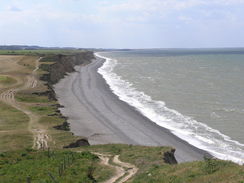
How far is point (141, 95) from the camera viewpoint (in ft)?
216

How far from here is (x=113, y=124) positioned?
44.5 meters

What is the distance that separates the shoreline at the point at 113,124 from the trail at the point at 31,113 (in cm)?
523

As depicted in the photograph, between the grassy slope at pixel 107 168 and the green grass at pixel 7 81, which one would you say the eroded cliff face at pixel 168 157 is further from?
the green grass at pixel 7 81

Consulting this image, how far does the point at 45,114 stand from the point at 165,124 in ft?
51.3

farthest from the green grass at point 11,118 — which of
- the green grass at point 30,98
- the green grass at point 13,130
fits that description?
the green grass at point 30,98

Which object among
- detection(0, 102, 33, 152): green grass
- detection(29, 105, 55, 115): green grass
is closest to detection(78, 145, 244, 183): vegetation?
detection(0, 102, 33, 152): green grass

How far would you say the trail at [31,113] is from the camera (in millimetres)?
30791

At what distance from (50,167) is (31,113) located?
22.3m

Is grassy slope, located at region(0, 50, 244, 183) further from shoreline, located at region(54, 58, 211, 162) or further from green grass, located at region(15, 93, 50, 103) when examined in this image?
green grass, located at region(15, 93, 50, 103)

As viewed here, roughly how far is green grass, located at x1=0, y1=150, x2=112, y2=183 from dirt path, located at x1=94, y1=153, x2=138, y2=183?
52cm

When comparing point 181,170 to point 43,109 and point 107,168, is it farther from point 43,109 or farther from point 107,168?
point 43,109

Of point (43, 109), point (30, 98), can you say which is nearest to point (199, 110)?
point (43, 109)

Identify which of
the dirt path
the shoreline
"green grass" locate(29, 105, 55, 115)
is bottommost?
the shoreline

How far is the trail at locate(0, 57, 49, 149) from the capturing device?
101 feet
